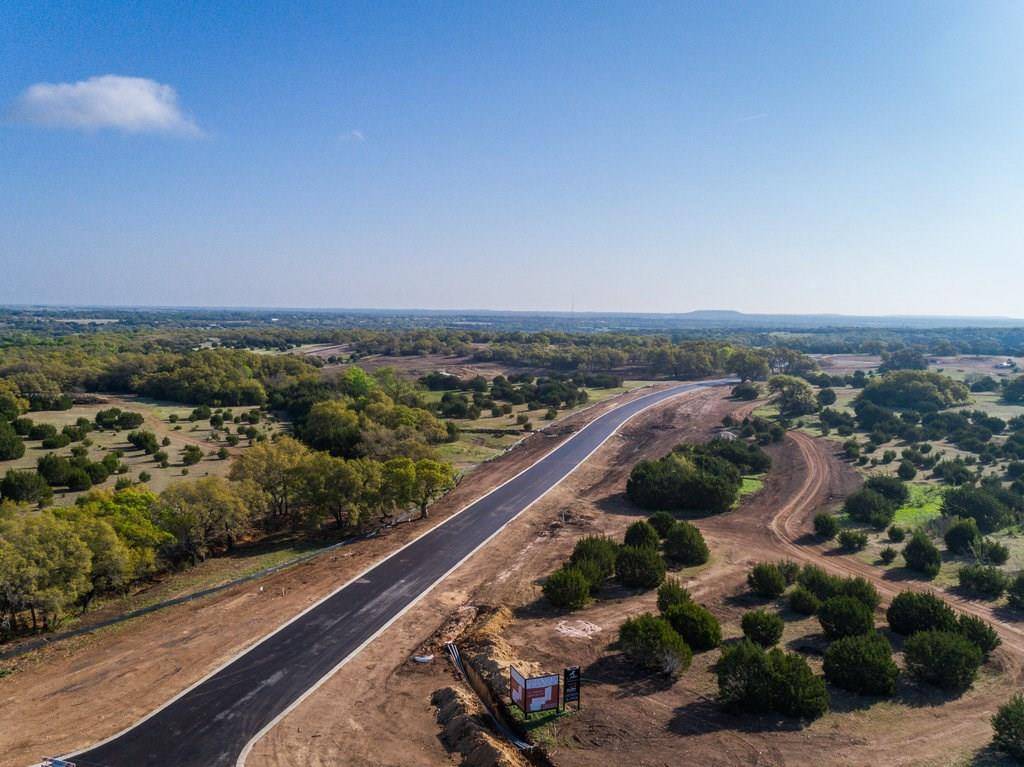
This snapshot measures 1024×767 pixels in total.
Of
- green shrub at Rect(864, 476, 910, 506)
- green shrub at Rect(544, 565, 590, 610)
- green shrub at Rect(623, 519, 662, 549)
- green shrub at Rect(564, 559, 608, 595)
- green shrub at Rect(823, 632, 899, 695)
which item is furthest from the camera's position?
green shrub at Rect(864, 476, 910, 506)

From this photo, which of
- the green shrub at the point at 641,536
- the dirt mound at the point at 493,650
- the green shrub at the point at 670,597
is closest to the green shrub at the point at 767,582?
the green shrub at the point at 670,597

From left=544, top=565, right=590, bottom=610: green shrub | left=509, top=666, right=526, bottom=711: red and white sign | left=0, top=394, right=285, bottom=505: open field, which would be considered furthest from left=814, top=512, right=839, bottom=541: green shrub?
left=0, top=394, right=285, bottom=505: open field

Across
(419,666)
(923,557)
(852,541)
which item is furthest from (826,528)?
(419,666)

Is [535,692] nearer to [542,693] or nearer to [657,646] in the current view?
[542,693]

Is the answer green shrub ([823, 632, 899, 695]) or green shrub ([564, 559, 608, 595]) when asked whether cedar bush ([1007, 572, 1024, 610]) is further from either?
green shrub ([564, 559, 608, 595])

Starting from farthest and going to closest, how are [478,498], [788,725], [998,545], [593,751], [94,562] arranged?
[478,498]
[998,545]
[94,562]
[788,725]
[593,751]

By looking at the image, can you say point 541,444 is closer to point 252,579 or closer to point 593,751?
point 252,579

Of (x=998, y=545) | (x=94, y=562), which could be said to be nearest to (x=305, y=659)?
(x=94, y=562)

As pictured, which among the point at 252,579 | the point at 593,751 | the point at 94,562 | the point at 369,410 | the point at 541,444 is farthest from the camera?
the point at 541,444
